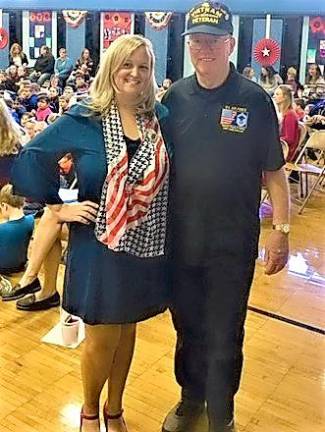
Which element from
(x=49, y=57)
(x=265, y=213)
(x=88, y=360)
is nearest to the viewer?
(x=88, y=360)

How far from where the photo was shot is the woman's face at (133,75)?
1887 mm

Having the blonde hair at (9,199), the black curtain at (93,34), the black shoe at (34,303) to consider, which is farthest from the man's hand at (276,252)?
the black curtain at (93,34)

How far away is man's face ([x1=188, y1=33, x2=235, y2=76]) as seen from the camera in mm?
1884

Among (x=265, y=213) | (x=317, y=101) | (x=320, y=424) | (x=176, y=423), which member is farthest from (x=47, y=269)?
(x=317, y=101)

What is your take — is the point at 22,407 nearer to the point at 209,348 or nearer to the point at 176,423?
the point at 176,423

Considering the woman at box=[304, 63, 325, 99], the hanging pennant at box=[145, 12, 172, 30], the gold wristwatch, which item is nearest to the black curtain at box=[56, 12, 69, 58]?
the hanging pennant at box=[145, 12, 172, 30]

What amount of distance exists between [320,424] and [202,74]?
141cm

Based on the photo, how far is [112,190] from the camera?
6.10 ft

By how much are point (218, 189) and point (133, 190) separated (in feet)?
0.86

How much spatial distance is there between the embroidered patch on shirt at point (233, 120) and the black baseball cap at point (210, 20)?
0.76 ft

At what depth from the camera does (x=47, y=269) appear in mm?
3381

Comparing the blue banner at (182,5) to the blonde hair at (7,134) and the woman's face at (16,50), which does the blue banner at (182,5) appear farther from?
the blonde hair at (7,134)

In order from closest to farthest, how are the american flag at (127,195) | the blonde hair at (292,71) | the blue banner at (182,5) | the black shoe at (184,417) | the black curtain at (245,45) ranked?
the american flag at (127,195), the black shoe at (184,417), the blue banner at (182,5), the blonde hair at (292,71), the black curtain at (245,45)

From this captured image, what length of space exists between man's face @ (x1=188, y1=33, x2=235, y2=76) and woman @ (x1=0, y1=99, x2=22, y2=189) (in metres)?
1.98
